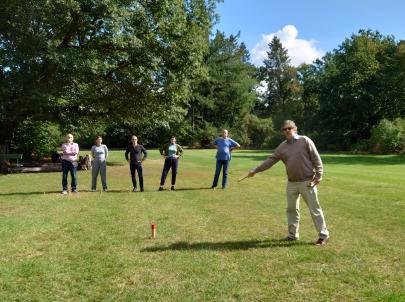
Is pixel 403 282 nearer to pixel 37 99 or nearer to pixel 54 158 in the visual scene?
pixel 37 99

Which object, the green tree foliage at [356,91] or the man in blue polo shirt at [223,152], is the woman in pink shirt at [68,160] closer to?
the man in blue polo shirt at [223,152]

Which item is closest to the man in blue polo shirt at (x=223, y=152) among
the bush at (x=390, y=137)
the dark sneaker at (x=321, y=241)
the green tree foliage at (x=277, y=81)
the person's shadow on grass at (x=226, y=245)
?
the person's shadow on grass at (x=226, y=245)

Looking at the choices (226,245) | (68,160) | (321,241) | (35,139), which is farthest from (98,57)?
(321,241)

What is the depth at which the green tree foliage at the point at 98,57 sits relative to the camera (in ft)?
68.7

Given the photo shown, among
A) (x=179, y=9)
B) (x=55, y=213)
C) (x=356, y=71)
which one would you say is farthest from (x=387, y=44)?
(x=55, y=213)

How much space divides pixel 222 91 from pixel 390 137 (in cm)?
3011

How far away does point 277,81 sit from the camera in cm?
9456

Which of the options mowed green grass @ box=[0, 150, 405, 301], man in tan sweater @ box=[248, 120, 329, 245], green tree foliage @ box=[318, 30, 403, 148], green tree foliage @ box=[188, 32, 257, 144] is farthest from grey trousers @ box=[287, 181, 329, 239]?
green tree foliage @ box=[188, 32, 257, 144]

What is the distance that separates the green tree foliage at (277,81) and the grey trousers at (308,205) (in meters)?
81.0

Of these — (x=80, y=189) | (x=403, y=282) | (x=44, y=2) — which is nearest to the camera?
(x=403, y=282)

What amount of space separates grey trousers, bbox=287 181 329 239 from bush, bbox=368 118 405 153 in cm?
3761

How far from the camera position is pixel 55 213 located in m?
10.8

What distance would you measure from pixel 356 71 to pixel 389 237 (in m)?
52.6

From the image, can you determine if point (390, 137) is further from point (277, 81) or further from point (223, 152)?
point (277, 81)
